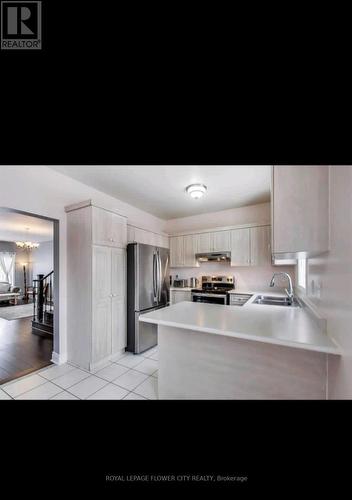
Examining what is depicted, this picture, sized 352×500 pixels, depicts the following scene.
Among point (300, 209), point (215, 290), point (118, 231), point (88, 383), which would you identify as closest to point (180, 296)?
point (215, 290)

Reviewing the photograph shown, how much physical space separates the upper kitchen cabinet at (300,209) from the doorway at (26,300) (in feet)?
8.57

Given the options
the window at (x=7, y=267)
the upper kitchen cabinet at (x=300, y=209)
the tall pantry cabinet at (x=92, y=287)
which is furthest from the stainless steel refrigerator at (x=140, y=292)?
the window at (x=7, y=267)

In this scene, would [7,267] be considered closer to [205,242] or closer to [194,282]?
[194,282]

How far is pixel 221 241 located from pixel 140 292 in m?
1.91

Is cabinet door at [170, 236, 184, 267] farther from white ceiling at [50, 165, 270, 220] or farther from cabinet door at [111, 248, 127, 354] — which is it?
cabinet door at [111, 248, 127, 354]

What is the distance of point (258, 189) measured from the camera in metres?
3.01

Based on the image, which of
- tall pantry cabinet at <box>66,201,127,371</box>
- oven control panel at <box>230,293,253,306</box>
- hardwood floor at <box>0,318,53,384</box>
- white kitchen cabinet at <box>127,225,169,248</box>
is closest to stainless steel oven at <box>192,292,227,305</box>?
oven control panel at <box>230,293,253,306</box>

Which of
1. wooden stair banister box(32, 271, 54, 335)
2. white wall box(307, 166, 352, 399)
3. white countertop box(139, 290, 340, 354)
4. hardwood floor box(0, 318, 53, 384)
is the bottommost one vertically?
hardwood floor box(0, 318, 53, 384)

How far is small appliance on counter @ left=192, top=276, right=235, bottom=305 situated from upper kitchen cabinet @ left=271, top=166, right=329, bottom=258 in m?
2.34

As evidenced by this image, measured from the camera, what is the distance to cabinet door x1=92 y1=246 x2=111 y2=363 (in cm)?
237
